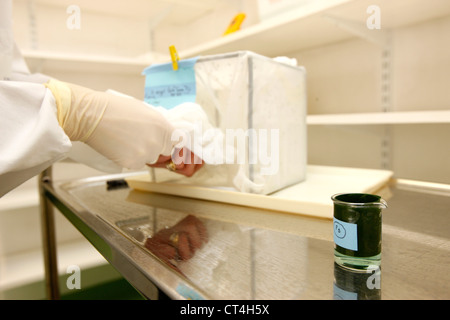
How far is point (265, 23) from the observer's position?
4.36ft

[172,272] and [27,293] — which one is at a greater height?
[172,272]

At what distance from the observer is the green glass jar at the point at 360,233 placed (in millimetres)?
453

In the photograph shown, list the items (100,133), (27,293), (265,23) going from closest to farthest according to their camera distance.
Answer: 1. (100,133)
2. (265,23)
3. (27,293)

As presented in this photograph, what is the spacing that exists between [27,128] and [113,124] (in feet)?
0.62

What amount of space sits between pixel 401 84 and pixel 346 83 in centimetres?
24

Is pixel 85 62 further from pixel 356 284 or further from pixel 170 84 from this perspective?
pixel 356 284

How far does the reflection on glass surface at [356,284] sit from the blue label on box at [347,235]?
36 mm

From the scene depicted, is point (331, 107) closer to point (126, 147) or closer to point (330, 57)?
A: point (330, 57)

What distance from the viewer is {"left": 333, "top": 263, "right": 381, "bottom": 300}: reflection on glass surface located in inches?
16.0

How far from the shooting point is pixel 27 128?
59cm

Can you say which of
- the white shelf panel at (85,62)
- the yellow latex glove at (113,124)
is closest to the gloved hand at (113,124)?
the yellow latex glove at (113,124)

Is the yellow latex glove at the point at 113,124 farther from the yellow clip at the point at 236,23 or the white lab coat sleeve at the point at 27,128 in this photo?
the yellow clip at the point at 236,23
